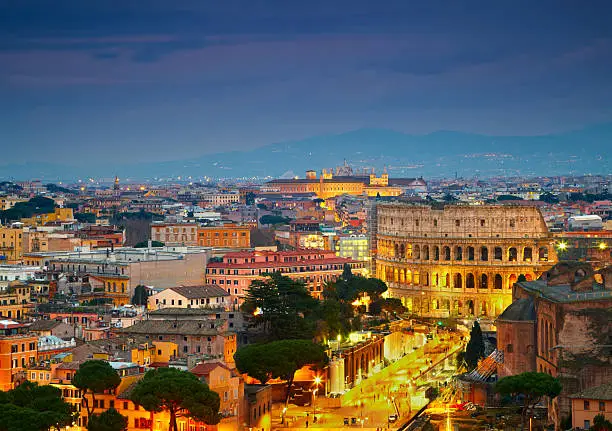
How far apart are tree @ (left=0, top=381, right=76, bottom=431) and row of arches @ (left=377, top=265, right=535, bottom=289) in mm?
46118

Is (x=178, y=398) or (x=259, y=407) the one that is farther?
(x=259, y=407)

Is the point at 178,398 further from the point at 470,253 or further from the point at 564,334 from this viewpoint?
the point at 470,253

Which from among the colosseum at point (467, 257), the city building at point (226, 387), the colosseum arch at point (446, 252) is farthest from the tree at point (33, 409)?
the colosseum arch at point (446, 252)

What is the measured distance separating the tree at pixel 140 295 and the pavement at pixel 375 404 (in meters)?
15.7

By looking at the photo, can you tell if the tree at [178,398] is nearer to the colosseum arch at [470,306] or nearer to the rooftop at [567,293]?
the rooftop at [567,293]

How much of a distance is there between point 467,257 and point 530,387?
41.7 m

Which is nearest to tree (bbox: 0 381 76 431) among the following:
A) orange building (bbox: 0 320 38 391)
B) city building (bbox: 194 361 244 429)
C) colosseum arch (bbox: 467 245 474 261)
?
orange building (bbox: 0 320 38 391)

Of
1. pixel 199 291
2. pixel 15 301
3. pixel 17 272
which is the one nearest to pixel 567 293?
pixel 199 291

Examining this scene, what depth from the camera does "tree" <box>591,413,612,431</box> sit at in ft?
165

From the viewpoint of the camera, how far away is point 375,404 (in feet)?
206

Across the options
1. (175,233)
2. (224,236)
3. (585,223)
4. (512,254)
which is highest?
(585,223)

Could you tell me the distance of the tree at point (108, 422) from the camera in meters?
51.0

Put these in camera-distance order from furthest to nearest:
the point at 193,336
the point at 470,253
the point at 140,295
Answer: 1. the point at 470,253
2. the point at 140,295
3. the point at 193,336

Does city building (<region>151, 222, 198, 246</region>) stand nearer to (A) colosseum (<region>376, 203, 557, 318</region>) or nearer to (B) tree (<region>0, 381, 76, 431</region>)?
(A) colosseum (<region>376, 203, 557, 318</region>)
